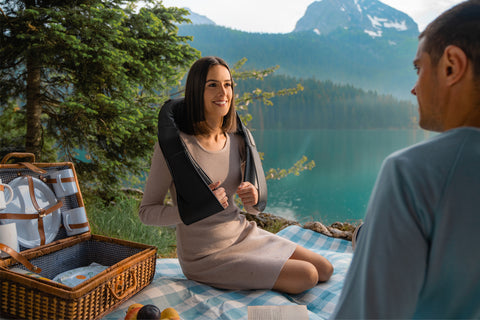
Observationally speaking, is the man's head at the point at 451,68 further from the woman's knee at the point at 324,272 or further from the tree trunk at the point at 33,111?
the tree trunk at the point at 33,111

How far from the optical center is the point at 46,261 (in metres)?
1.85

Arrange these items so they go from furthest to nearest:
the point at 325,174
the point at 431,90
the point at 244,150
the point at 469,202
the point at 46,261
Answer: the point at 325,174 < the point at 244,150 < the point at 46,261 < the point at 431,90 < the point at 469,202

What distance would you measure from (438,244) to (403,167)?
0.14 m

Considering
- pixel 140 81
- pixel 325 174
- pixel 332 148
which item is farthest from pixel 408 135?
pixel 140 81

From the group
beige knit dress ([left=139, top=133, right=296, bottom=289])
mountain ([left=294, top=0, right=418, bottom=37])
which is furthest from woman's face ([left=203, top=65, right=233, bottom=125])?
mountain ([left=294, top=0, right=418, bottom=37])

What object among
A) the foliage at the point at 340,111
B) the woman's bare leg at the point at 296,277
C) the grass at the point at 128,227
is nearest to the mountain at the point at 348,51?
the foliage at the point at 340,111

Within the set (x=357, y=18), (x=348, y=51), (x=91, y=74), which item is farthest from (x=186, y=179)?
(x=357, y=18)

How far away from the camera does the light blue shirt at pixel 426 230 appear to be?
0.55 metres

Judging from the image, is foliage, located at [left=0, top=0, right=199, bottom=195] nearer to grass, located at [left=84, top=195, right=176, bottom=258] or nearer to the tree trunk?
the tree trunk

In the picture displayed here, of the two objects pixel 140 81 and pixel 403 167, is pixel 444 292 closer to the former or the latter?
pixel 403 167

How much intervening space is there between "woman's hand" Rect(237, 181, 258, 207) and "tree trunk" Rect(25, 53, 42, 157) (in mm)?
2617

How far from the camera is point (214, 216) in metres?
1.90

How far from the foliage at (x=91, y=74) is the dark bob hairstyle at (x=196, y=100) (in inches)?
55.3

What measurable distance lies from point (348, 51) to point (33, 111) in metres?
56.3
